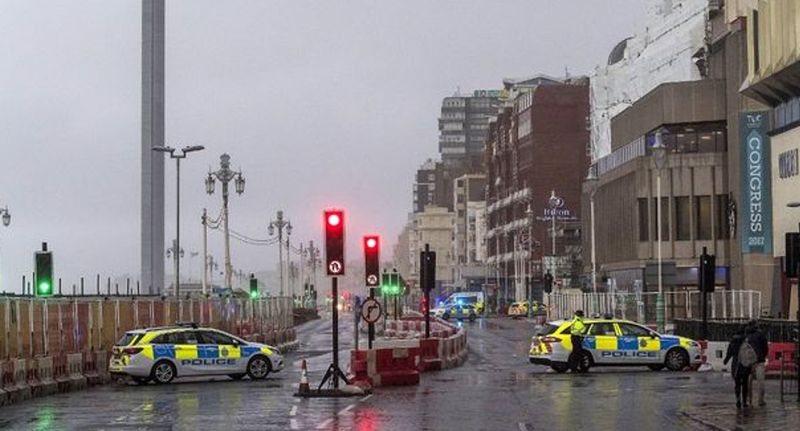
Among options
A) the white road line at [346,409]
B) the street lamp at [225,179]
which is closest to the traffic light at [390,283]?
the street lamp at [225,179]

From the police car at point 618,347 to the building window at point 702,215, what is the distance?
56867 mm

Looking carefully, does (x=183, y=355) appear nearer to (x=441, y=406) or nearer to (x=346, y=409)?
(x=346, y=409)

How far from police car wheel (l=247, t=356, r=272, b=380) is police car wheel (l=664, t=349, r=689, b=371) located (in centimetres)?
1094

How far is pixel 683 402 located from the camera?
25.8 m

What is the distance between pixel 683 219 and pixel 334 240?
6943 cm

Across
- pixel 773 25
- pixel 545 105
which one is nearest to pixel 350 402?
pixel 773 25

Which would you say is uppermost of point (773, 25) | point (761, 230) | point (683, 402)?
point (773, 25)

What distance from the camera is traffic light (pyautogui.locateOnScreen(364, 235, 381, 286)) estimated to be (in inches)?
1363

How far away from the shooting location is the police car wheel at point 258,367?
3506 cm

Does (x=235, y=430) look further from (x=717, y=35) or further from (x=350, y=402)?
(x=717, y=35)

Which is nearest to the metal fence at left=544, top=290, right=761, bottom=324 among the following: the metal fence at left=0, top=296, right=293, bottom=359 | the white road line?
the metal fence at left=0, top=296, right=293, bottom=359

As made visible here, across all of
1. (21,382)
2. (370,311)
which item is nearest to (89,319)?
(21,382)

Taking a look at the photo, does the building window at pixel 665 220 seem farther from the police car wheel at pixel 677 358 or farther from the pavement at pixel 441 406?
the pavement at pixel 441 406

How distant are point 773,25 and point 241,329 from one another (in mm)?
26781
